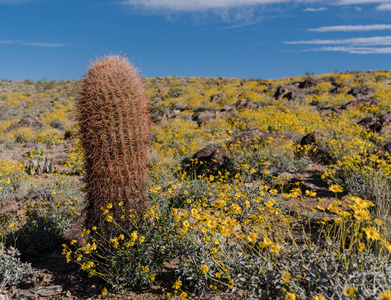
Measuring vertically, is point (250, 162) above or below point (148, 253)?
above

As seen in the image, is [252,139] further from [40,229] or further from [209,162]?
[40,229]

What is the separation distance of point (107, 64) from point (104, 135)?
0.94 m

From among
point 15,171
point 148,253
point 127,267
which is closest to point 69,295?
point 127,267

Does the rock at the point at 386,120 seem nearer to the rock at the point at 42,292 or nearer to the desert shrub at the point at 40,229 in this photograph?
the desert shrub at the point at 40,229

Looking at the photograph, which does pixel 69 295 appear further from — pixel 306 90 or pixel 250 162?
pixel 306 90

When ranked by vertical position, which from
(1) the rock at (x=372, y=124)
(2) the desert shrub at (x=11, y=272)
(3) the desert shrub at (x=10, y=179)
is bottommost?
(2) the desert shrub at (x=11, y=272)

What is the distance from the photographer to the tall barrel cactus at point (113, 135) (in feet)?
11.4

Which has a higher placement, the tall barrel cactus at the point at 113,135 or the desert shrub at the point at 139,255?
the tall barrel cactus at the point at 113,135

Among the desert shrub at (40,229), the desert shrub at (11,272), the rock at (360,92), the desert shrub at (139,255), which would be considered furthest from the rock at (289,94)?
the desert shrub at (11,272)

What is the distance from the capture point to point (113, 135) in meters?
3.50

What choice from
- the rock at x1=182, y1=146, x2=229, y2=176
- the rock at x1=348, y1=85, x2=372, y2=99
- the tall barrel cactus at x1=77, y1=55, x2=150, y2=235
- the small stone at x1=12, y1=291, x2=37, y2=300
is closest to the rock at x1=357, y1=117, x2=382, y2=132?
the rock at x1=182, y1=146, x2=229, y2=176

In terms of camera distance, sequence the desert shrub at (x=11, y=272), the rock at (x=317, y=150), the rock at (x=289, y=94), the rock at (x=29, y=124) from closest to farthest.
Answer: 1. the desert shrub at (x=11, y=272)
2. the rock at (x=317, y=150)
3. the rock at (x=29, y=124)
4. the rock at (x=289, y=94)

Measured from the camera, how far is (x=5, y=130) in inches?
640

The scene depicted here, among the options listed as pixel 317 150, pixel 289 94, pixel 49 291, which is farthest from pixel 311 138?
pixel 289 94
